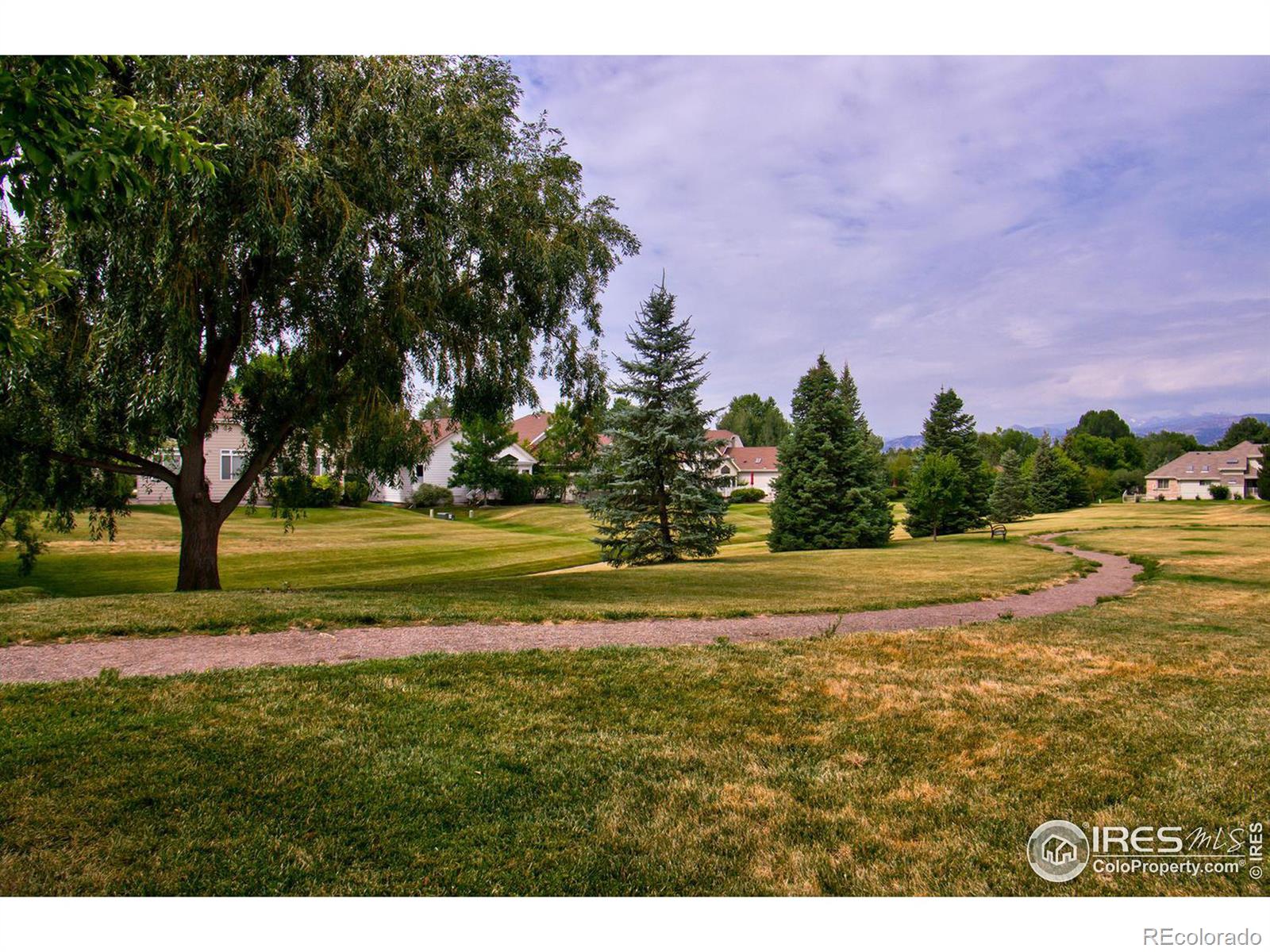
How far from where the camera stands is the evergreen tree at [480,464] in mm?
47500

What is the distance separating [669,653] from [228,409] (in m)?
10.4

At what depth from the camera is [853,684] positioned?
575 cm

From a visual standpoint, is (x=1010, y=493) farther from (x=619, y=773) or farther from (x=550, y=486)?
(x=619, y=773)

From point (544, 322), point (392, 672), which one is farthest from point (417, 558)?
point (392, 672)

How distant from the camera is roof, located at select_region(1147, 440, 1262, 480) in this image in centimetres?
5622

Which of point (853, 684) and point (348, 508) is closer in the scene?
point (853, 684)

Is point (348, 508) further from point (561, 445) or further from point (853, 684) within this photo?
point (853, 684)

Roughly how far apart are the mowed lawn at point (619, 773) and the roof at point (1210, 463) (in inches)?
2639

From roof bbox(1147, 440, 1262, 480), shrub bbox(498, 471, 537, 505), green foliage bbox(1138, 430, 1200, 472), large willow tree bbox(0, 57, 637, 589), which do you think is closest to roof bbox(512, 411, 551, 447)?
shrub bbox(498, 471, 537, 505)

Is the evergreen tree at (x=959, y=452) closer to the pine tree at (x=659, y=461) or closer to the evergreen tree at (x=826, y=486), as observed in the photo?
the evergreen tree at (x=826, y=486)

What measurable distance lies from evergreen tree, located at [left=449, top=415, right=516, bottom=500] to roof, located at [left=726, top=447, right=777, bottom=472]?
31505 mm

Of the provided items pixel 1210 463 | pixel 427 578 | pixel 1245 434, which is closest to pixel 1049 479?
pixel 1210 463

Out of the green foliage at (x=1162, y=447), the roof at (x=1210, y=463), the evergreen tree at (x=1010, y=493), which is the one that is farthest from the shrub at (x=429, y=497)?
the green foliage at (x=1162, y=447)

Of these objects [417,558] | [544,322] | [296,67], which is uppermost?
[296,67]
